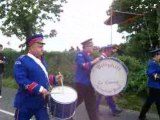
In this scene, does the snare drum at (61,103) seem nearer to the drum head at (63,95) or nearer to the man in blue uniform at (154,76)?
the drum head at (63,95)

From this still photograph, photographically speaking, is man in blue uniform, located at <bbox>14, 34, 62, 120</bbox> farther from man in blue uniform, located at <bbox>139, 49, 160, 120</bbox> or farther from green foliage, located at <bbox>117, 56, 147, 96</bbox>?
green foliage, located at <bbox>117, 56, 147, 96</bbox>

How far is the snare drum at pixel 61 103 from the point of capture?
21.4 ft

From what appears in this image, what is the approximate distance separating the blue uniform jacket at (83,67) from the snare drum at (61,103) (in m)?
2.13

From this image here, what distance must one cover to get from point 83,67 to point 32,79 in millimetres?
2706

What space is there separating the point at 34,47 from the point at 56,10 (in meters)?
17.6

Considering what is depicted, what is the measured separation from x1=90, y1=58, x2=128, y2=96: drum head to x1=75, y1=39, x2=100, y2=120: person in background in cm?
16

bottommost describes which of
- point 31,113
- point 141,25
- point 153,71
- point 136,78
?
point 136,78

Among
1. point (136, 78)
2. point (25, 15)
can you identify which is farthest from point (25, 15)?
point (136, 78)

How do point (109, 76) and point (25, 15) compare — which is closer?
point (109, 76)

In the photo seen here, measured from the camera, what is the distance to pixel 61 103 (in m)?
6.52

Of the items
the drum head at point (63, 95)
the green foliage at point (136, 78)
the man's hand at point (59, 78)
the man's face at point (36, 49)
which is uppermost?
the man's face at point (36, 49)

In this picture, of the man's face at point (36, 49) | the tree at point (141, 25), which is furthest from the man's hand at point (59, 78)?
the tree at point (141, 25)

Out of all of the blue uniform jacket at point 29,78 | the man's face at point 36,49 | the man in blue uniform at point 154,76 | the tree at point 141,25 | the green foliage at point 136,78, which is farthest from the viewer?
the tree at point 141,25

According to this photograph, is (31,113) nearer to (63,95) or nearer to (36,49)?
(63,95)
